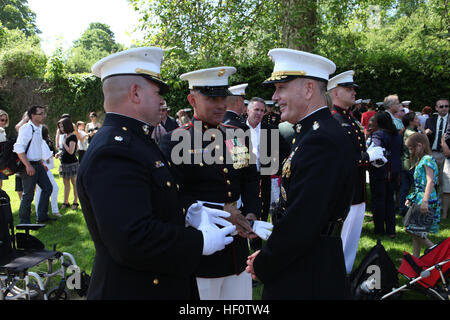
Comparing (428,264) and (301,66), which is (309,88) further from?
(428,264)

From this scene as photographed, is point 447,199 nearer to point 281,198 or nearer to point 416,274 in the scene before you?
point 416,274

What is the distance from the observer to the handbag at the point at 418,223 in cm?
469

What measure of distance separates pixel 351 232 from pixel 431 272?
1.13 meters

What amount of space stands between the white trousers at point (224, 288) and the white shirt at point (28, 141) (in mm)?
5131

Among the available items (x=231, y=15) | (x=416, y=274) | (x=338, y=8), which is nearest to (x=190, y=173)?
(x=416, y=274)

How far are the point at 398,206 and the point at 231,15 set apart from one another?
6547mm

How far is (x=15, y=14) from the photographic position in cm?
4066

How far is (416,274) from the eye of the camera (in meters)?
3.59

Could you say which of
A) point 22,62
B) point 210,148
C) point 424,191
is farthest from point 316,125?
point 22,62

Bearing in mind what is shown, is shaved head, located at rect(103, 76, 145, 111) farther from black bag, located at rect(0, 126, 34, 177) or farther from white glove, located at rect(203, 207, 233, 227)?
black bag, located at rect(0, 126, 34, 177)

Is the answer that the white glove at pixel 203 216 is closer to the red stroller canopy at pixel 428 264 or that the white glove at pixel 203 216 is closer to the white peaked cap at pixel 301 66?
the white peaked cap at pixel 301 66

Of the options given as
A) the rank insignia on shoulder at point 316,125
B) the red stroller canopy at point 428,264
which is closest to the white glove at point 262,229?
the rank insignia on shoulder at point 316,125

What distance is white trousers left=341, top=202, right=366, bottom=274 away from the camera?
4.57m

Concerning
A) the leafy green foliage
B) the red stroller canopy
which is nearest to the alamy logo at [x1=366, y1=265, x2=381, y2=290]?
the red stroller canopy
